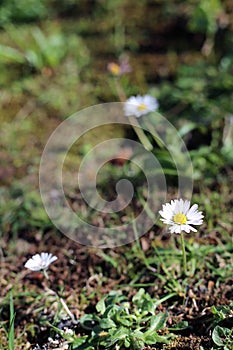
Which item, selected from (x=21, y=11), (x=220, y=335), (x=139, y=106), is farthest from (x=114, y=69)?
(x=220, y=335)

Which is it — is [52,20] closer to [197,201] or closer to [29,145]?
[29,145]

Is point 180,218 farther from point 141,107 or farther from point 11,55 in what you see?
point 11,55

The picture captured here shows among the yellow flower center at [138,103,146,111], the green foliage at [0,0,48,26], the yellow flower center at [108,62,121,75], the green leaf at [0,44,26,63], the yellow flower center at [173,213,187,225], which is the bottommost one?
the yellow flower center at [173,213,187,225]

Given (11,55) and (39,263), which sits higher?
(11,55)

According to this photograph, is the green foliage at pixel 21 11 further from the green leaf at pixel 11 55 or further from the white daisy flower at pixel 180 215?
the white daisy flower at pixel 180 215

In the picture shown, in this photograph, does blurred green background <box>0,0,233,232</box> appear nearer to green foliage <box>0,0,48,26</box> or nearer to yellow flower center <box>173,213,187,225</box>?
green foliage <box>0,0,48,26</box>

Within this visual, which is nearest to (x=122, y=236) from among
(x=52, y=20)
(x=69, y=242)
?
(x=69, y=242)

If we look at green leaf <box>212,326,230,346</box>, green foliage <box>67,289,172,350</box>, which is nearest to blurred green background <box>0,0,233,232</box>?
green foliage <box>67,289,172,350</box>

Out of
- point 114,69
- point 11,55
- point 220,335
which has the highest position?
point 11,55
